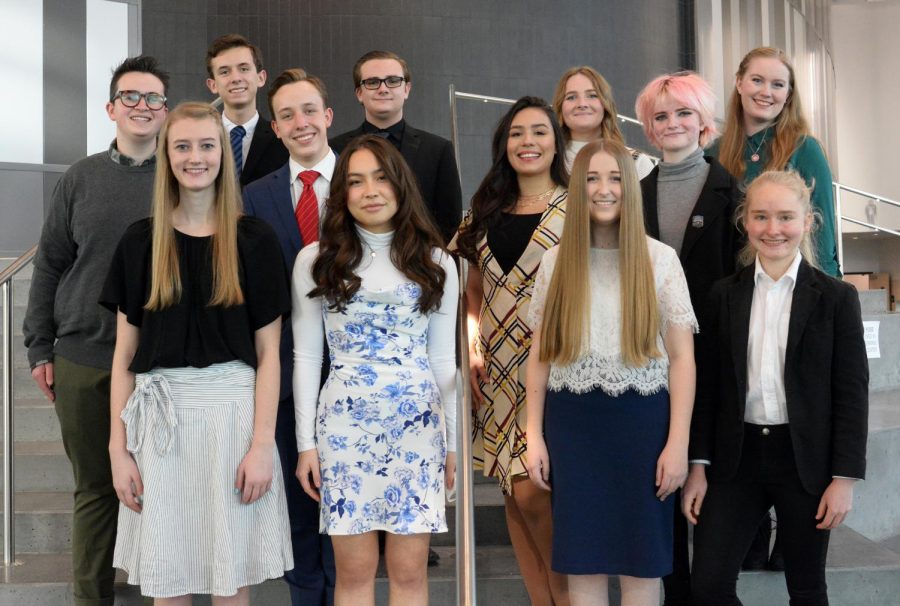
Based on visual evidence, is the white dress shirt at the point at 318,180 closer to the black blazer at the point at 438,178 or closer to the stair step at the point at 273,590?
the black blazer at the point at 438,178

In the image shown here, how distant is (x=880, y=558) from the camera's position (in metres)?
3.09

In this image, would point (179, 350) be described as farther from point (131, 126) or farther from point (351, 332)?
point (131, 126)

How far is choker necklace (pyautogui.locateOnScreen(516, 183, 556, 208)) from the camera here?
2.66 meters

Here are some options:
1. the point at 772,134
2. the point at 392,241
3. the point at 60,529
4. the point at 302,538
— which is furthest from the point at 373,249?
the point at 60,529

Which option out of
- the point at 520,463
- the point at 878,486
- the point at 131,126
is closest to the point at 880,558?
the point at 878,486

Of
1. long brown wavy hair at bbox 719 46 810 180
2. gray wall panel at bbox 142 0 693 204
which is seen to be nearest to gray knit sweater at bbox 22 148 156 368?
long brown wavy hair at bbox 719 46 810 180

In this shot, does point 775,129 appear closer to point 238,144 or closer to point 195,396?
point 238,144

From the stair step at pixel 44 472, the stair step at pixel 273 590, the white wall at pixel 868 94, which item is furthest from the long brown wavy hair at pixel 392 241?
the white wall at pixel 868 94

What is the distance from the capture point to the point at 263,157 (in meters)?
3.21

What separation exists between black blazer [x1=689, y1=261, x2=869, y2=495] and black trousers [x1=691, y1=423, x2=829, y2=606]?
39 mm

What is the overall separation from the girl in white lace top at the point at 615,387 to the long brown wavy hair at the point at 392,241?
1.02ft

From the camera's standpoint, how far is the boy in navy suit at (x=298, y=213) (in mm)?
2512

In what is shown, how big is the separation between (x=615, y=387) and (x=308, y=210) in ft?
3.30

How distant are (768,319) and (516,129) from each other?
862 mm
